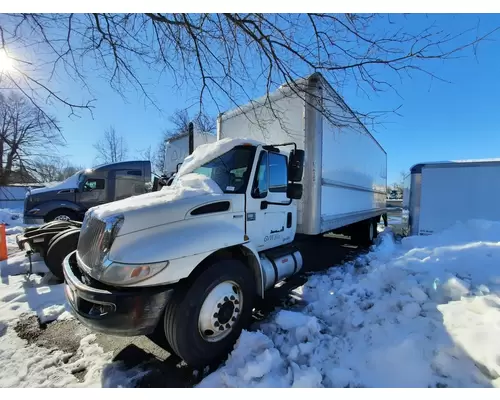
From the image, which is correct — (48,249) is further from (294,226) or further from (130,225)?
(294,226)

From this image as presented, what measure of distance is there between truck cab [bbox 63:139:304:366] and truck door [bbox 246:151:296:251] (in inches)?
0.9

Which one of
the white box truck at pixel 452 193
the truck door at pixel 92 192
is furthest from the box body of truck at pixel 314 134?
the truck door at pixel 92 192

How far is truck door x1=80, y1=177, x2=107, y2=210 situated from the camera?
10055mm

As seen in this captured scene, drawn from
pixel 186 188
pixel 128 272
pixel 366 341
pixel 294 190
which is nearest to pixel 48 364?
pixel 128 272

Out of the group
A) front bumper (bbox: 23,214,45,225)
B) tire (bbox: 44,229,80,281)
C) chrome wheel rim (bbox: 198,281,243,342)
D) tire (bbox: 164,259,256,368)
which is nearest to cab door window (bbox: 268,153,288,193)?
tire (bbox: 164,259,256,368)

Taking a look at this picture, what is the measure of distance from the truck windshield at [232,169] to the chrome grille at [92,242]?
1.38 metres

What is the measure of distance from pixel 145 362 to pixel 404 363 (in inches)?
104

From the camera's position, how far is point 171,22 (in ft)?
11.4

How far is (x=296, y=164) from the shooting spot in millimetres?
3568

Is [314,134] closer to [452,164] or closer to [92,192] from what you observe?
[452,164]

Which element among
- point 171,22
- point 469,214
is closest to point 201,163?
point 171,22

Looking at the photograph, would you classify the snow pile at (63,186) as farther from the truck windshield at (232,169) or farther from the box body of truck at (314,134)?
the truck windshield at (232,169)

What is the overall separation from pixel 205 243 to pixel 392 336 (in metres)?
2.24

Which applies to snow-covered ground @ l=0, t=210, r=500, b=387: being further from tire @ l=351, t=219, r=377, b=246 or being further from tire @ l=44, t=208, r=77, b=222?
tire @ l=44, t=208, r=77, b=222
